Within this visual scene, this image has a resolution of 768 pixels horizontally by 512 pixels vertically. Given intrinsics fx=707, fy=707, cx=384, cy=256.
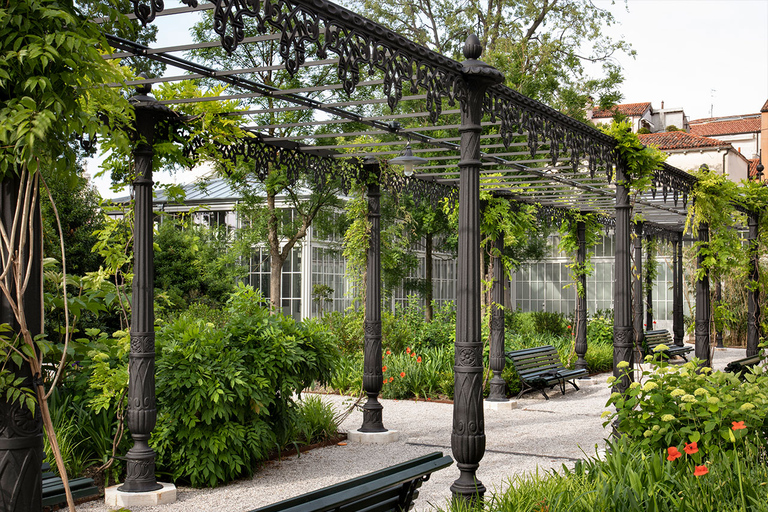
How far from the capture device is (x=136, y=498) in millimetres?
5184

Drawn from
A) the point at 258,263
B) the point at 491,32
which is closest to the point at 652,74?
the point at 491,32

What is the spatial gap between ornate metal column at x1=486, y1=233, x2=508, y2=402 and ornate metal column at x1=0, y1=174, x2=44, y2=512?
8.27m

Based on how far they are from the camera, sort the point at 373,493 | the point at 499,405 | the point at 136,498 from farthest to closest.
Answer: the point at 499,405 → the point at 136,498 → the point at 373,493

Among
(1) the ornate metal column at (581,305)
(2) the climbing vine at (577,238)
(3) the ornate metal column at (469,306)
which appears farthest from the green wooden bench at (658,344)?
(3) the ornate metal column at (469,306)

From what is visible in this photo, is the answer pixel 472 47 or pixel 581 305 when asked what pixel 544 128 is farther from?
pixel 581 305

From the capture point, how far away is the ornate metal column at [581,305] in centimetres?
1294

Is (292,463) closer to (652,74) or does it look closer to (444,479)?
(444,479)

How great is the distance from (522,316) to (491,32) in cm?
856

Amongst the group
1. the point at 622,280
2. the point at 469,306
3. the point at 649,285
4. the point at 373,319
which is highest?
the point at 622,280

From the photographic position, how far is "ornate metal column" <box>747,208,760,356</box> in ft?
39.1

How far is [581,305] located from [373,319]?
258 inches

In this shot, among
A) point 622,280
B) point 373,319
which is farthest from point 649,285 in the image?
point 373,319

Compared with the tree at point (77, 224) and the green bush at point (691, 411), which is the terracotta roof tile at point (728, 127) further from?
the green bush at point (691, 411)

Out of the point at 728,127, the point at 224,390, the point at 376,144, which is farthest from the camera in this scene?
the point at 728,127
